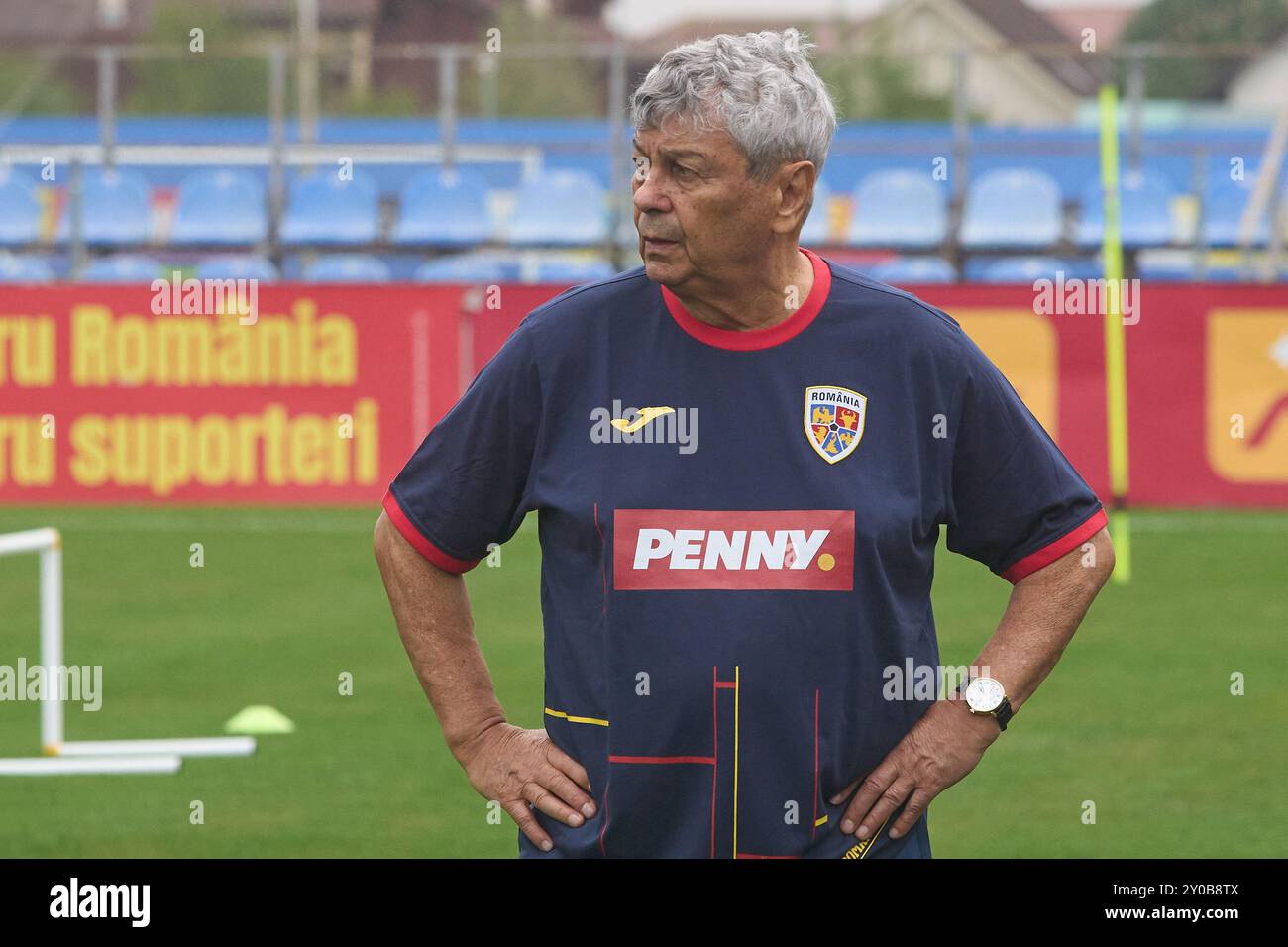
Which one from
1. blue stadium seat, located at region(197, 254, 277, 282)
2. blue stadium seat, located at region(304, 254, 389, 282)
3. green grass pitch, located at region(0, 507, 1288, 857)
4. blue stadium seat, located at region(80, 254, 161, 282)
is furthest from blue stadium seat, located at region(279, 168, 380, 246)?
green grass pitch, located at region(0, 507, 1288, 857)

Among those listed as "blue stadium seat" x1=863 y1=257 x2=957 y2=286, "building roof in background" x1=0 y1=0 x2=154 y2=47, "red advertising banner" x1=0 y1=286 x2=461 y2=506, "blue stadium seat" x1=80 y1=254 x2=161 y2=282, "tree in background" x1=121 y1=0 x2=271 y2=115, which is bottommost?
"red advertising banner" x1=0 y1=286 x2=461 y2=506

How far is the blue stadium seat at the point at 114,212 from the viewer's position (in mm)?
21984

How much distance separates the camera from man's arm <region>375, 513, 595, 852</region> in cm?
344

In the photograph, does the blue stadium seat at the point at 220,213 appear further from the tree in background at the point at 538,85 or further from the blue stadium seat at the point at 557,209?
the tree in background at the point at 538,85

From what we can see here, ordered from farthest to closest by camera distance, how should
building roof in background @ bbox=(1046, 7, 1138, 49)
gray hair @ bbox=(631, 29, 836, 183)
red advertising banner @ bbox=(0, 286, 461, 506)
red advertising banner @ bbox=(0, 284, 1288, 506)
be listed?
building roof in background @ bbox=(1046, 7, 1138, 49) → red advertising banner @ bbox=(0, 286, 461, 506) → red advertising banner @ bbox=(0, 284, 1288, 506) → gray hair @ bbox=(631, 29, 836, 183)

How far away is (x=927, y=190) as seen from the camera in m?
22.4

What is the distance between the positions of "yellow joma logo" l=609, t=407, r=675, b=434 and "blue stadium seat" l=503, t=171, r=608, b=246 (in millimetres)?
18143

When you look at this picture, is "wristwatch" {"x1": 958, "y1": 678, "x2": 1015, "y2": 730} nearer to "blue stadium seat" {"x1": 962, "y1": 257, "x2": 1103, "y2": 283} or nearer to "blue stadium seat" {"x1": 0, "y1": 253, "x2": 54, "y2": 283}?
"blue stadium seat" {"x1": 962, "y1": 257, "x2": 1103, "y2": 283}

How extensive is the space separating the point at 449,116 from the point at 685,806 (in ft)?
59.6

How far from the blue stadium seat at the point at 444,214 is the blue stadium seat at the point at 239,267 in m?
1.62

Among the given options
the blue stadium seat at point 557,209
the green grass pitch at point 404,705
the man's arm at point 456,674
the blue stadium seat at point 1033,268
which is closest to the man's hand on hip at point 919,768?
the man's arm at point 456,674

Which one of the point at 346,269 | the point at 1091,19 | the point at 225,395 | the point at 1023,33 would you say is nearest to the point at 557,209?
the point at 346,269
